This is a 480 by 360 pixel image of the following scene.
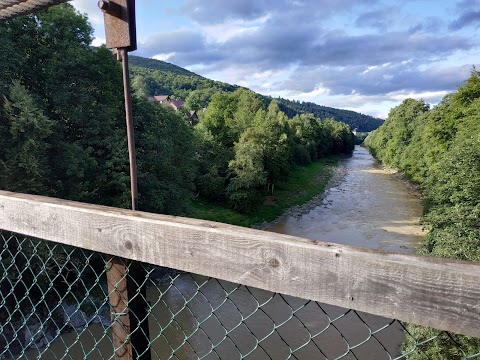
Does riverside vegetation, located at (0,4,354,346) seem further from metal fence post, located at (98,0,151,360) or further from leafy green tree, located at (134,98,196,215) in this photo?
metal fence post, located at (98,0,151,360)

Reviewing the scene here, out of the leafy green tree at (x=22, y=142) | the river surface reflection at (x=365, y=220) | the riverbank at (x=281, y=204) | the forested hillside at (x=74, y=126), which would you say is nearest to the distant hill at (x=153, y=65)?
the riverbank at (x=281, y=204)

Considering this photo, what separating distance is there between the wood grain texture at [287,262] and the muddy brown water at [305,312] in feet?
0.46

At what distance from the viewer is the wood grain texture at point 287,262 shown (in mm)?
978

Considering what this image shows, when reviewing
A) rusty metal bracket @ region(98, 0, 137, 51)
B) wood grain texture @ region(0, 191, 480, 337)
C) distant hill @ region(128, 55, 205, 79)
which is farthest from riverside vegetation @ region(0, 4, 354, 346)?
distant hill @ region(128, 55, 205, 79)

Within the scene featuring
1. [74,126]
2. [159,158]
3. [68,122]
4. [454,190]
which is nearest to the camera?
[68,122]

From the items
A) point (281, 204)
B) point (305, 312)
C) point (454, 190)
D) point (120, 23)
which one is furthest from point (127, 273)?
point (281, 204)

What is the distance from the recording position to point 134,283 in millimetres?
1642

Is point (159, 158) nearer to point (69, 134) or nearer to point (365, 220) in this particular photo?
point (69, 134)

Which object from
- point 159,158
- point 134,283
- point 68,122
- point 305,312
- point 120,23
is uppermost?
point 120,23

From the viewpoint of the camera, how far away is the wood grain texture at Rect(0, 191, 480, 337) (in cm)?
98

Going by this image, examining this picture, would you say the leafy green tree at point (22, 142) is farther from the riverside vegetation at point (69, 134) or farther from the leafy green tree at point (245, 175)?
the leafy green tree at point (245, 175)

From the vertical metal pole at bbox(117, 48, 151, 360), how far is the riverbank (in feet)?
50.7

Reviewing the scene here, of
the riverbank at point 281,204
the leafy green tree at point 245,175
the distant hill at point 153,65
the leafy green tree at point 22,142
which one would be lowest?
the riverbank at point 281,204

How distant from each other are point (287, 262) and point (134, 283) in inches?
31.0
